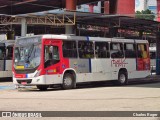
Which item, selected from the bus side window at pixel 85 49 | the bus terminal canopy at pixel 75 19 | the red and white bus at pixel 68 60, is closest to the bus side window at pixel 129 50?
the red and white bus at pixel 68 60

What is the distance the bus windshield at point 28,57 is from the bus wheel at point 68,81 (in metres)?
1.98

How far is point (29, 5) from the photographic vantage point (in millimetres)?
53281

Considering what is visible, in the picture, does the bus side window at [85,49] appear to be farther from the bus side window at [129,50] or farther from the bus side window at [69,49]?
the bus side window at [129,50]

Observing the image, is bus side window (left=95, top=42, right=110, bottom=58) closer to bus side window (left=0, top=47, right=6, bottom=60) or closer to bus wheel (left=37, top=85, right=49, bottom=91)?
bus wheel (left=37, top=85, right=49, bottom=91)

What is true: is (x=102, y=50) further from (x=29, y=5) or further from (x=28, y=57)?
(x=29, y=5)

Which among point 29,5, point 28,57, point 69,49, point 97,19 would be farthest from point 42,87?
point 29,5

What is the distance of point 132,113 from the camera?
39.6 ft

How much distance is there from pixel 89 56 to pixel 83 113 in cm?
1226

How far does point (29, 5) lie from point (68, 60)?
105 feet

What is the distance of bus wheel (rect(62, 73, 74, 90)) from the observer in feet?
73.5

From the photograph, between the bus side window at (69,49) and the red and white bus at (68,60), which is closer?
the red and white bus at (68,60)

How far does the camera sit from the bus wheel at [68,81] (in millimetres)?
22402

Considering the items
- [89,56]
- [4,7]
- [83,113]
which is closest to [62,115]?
[83,113]

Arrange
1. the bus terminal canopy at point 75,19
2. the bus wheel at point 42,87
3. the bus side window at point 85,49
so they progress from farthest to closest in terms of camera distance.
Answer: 1. the bus terminal canopy at point 75,19
2. the bus side window at point 85,49
3. the bus wheel at point 42,87
